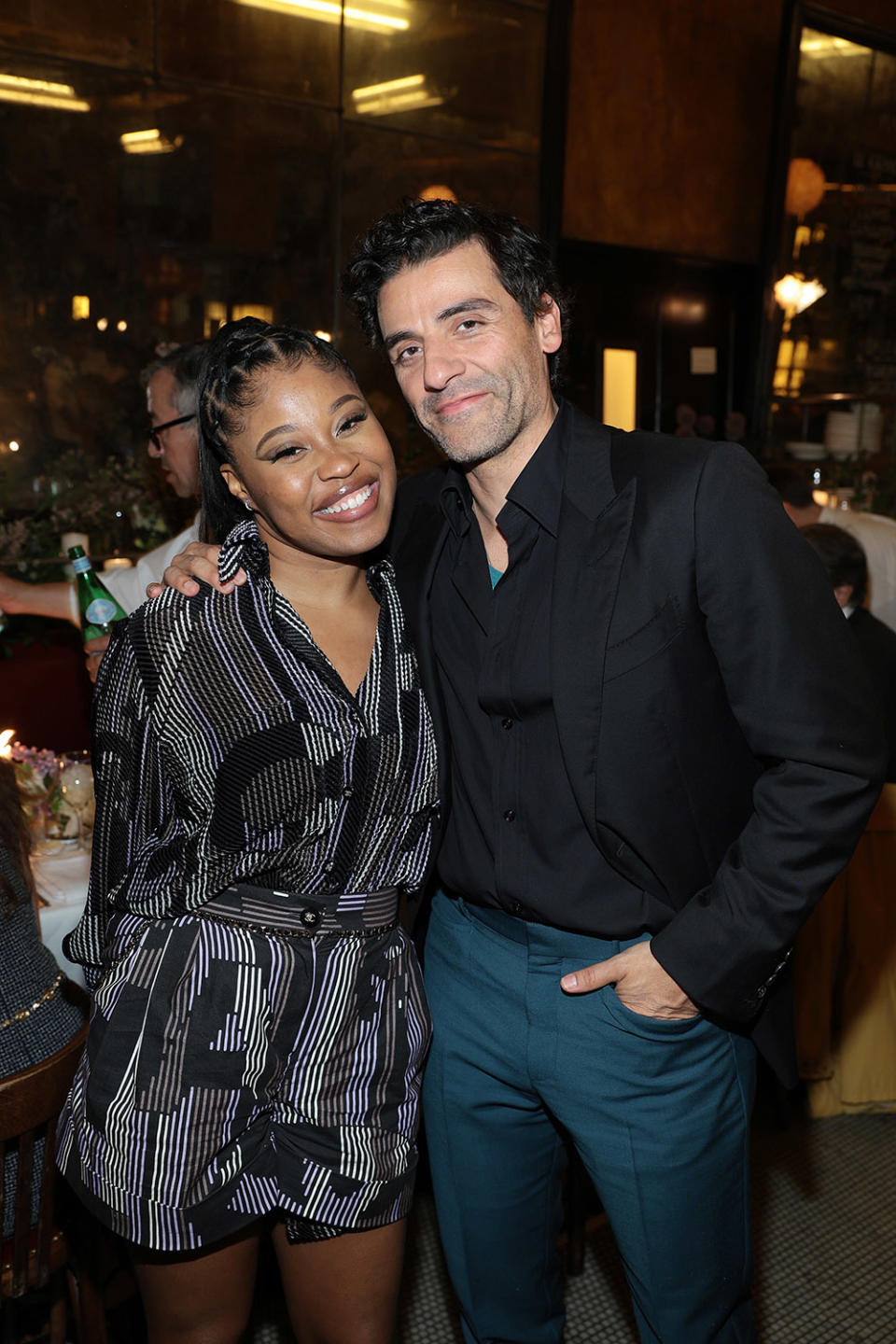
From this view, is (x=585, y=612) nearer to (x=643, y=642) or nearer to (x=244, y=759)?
(x=643, y=642)

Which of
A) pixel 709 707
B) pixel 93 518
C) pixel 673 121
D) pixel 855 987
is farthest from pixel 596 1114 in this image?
pixel 673 121

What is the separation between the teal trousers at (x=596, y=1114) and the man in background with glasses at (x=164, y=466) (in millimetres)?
1650

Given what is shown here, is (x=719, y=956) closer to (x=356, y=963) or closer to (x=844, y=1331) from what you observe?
(x=356, y=963)

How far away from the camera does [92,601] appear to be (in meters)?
2.74

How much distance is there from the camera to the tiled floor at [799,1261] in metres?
2.46

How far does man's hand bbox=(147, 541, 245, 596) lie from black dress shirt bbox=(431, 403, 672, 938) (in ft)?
1.09

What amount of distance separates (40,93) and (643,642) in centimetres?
459

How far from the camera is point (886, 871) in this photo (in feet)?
10.8

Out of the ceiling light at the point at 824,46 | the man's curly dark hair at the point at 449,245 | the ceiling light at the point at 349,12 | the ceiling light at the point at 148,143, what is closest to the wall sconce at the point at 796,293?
the ceiling light at the point at 824,46

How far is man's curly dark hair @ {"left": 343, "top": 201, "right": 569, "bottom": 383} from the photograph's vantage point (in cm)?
177

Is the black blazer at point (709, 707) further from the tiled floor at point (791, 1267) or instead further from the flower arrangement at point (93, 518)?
the flower arrangement at point (93, 518)

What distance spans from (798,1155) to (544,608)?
2136 millimetres

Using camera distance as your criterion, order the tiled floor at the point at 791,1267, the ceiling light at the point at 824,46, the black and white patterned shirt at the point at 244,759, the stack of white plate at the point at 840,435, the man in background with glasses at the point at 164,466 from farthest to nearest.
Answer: the stack of white plate at the point at 840,435 < the ceiling light at the point at 824,46 < the man in background with glasses at the point at 164,466 < the tiled floor at the point at 791,1267 < the black and white patterned shirt at the point at 244,759

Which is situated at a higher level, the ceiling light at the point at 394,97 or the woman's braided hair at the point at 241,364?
the ceiling light at the point at 394,97
